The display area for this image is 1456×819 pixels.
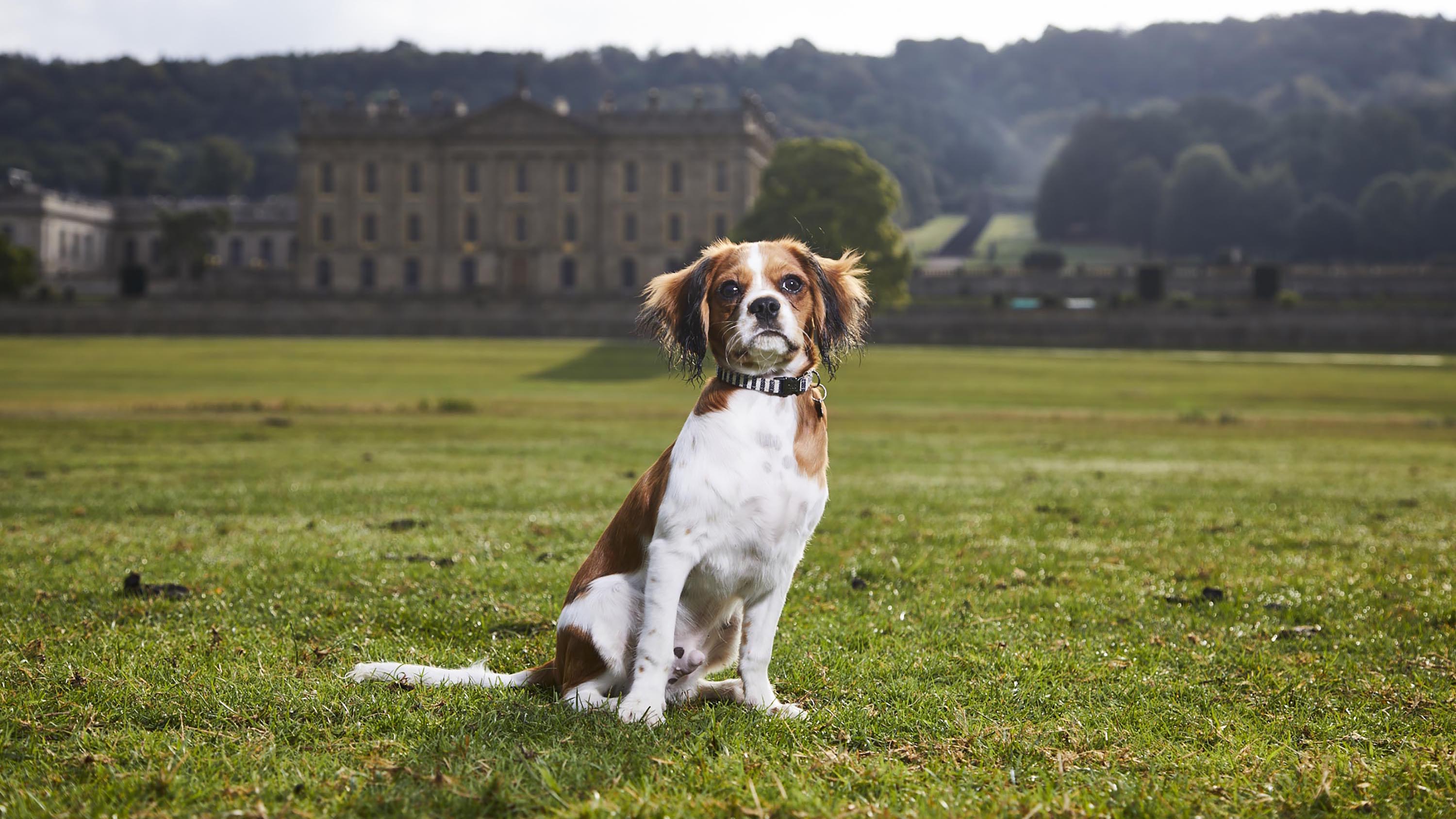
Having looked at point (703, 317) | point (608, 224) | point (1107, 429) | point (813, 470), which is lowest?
point (1107, 429)

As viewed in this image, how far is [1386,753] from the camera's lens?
12.6 ft

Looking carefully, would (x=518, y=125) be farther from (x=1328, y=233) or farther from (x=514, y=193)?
(x=1328, y=233)

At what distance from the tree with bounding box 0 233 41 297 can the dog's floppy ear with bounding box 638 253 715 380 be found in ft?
280

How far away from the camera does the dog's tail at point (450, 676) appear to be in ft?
14.5

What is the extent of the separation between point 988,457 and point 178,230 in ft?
348

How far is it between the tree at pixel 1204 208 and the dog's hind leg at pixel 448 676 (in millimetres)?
124553

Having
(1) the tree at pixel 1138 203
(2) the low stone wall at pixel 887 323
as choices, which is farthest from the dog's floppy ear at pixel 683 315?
(1) the tree at pixel 1138 203

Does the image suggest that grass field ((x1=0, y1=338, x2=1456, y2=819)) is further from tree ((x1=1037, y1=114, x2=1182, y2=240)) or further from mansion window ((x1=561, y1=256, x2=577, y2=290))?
tree ((x1=1037, y1=114, x2=1182, y2=240))

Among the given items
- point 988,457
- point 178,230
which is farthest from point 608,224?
point 988,457

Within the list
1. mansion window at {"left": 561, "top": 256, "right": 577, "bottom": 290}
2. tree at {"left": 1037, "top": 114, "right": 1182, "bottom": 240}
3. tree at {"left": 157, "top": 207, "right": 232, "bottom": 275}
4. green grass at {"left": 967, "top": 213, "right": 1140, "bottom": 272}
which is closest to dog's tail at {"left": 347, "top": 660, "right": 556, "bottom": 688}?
mansion window at {"left": 561, "top": 256, "right": 577, "bottom": 290}

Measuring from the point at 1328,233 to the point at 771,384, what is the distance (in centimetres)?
12774

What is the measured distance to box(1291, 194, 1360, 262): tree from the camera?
11625cm

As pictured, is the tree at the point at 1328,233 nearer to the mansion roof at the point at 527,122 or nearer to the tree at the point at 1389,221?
the tree at the point at 1389,221

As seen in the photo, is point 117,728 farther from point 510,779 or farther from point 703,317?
point 703,317
